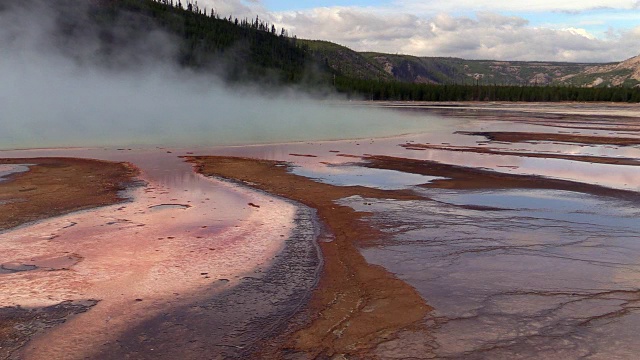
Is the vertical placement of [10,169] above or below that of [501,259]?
above

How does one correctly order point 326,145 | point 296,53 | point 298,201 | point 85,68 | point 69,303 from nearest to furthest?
point 69,303 < point 298,201 < point 326,145 < point 85,68 < point 296,53

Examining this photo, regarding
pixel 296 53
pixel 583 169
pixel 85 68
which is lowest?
pixel 583 169

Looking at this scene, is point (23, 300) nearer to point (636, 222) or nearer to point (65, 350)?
point (65, 350)

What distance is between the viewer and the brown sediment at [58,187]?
372 inches

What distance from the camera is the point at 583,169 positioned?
15.5 meters

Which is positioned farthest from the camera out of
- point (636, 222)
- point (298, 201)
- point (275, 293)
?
point (298, 201)

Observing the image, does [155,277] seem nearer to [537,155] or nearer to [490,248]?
[490,248]

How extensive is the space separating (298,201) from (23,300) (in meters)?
5.96

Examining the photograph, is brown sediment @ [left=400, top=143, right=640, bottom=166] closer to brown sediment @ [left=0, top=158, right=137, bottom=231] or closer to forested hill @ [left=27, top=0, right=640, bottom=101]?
brown sediment @ [left=0, top=158, right=137, bottom=231]

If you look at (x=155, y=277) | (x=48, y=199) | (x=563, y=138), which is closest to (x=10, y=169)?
(x=48, y=199)

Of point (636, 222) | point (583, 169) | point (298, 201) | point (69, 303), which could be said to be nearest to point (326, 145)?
point (583, 169)

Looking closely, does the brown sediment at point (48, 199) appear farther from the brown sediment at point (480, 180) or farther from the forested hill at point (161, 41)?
the forested hill at point (161, 41)

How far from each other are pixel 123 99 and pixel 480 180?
5261 centimetres

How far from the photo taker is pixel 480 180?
13.5m
